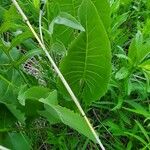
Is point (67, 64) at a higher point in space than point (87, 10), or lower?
lower

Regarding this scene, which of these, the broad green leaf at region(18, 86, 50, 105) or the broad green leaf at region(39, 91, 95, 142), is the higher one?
the broad green leaf at region(18, 86, 50, 105)

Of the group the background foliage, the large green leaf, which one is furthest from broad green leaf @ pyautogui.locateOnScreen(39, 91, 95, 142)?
the large green leaf

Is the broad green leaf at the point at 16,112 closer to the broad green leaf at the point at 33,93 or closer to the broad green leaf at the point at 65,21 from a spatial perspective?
the broad green leaf at the point at 33,93

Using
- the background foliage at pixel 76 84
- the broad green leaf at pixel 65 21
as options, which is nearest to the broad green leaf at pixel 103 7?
the background foliage at pixel 76 84

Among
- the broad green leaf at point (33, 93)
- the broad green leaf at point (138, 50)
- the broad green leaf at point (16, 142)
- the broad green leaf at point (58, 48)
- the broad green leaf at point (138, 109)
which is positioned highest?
the broad green leaf at point (58, 48)

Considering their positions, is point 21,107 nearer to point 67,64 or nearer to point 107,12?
point 67,64

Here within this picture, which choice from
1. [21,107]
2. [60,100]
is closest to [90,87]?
[60,100]

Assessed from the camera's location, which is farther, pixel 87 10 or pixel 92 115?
pixel 92 115

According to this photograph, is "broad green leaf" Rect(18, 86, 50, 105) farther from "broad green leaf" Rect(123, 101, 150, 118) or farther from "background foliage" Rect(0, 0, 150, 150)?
"broad green leaf" Rect(123, 101, 150, 118)
